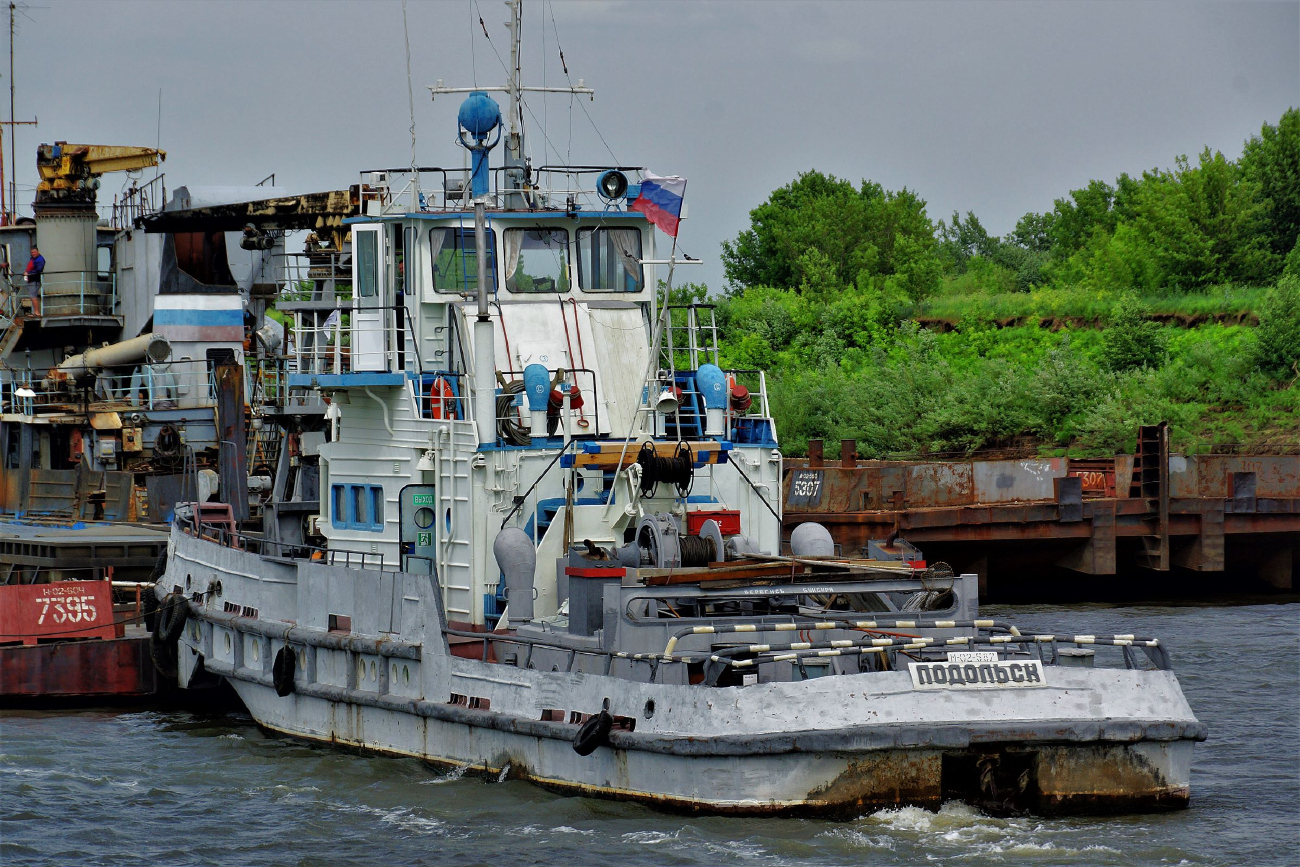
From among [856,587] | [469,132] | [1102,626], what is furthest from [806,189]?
[856,587]

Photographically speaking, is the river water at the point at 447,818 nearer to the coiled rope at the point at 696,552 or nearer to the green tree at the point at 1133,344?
the coiled rope at the point at 696,552

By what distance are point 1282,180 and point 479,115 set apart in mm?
38127

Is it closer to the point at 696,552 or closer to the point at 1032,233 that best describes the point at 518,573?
the point at 696,552

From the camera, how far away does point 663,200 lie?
1578 cm

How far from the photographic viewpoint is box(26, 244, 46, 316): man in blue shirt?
32750 millimetres

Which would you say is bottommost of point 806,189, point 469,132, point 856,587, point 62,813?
point 62,813

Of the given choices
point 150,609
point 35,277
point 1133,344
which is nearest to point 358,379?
point 150,609

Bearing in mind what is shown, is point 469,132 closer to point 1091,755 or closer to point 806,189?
point 1091,755

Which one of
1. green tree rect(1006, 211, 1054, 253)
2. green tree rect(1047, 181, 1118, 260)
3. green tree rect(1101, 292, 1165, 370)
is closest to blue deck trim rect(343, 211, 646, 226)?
green tree rect(1101, 292, 1165, 370)

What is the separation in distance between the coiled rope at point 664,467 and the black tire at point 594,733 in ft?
9.20

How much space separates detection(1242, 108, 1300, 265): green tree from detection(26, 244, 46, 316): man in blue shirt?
34.7 m

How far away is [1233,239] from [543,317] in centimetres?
3575

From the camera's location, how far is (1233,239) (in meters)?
47.2

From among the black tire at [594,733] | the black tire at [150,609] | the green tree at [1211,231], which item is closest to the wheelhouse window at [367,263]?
the black tire at [150,609]
